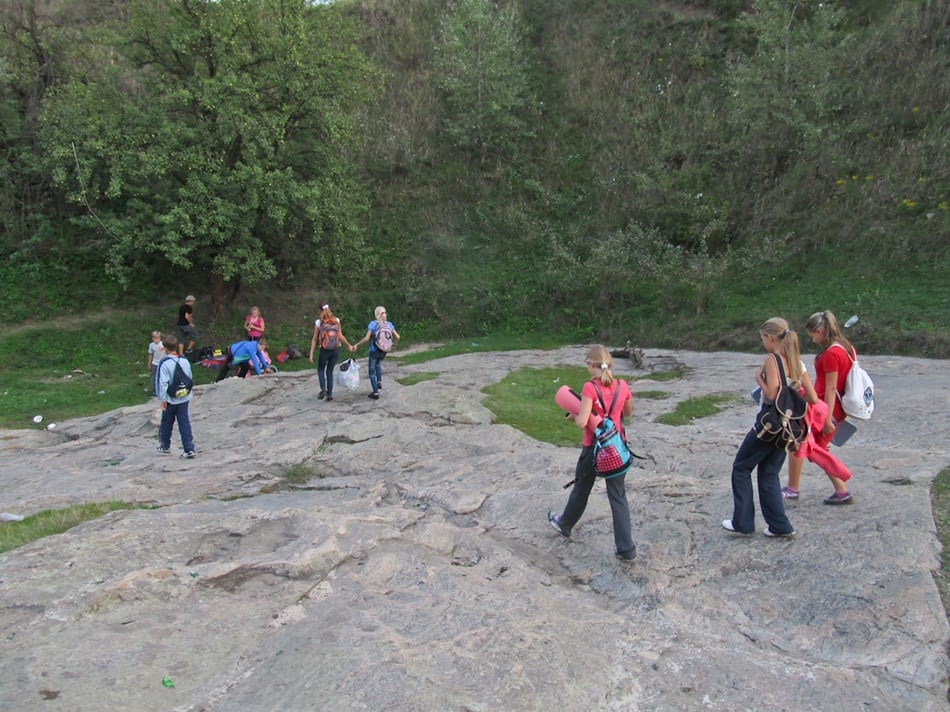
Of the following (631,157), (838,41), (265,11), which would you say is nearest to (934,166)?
(838,41)

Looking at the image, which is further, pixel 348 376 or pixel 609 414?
pixel 348 376

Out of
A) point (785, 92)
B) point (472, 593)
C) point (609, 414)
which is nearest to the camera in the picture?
point (472, 593)

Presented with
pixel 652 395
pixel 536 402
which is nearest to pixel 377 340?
pixel 536 402

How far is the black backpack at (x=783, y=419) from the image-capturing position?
5777 mm

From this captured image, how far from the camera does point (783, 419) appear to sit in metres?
5.76

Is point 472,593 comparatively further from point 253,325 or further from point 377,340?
point 253,325

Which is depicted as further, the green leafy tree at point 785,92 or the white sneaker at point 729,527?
the green leafy tree at point 785,92

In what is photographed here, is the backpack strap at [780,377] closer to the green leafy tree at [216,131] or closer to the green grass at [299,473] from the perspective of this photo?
the green grass at [299,473]

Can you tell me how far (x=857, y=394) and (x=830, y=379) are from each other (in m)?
0.33

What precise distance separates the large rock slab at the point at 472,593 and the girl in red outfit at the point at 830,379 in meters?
0.34

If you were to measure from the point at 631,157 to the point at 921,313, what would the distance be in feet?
45.2

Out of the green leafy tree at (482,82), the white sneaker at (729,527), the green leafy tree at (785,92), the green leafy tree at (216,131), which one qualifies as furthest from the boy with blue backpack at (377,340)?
the green leafy tree at (482,82)

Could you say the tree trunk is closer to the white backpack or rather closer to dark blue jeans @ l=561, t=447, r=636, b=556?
dark blue jeans @ l=561, t=447, r=636, b=556

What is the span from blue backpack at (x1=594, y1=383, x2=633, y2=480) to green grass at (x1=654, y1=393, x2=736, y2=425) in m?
5.87
